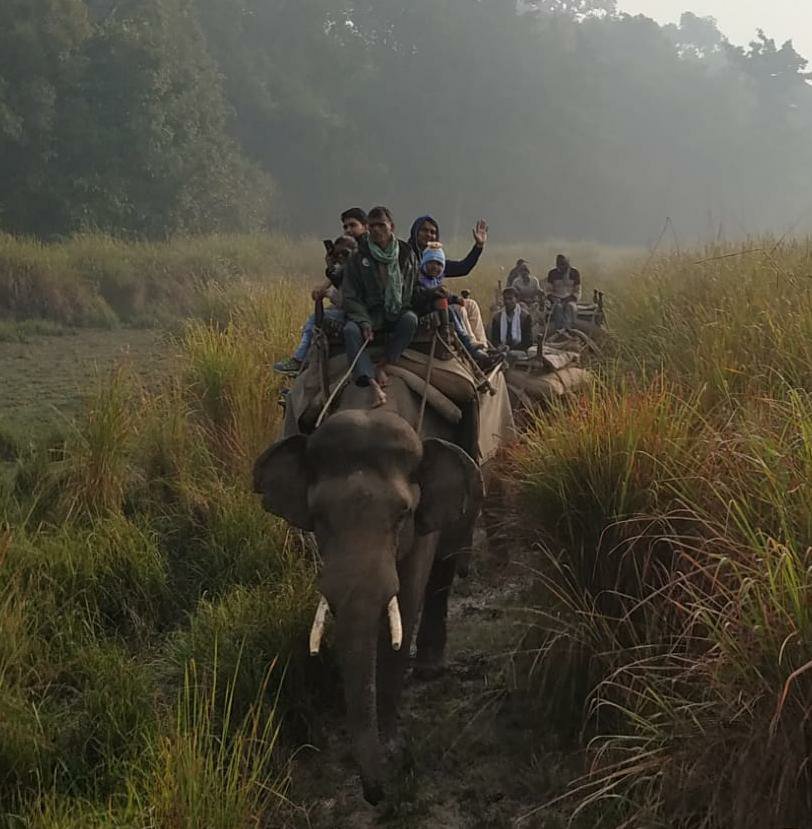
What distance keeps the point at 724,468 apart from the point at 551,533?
907 millimetres

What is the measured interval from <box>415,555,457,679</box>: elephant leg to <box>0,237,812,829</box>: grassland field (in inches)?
15.0

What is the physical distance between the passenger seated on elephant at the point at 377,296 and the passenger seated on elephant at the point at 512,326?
4.01 metres

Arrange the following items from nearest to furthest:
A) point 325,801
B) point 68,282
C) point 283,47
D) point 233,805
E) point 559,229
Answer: point 233,805
point 325,801
point 68,282
point 283,47
point 559,229

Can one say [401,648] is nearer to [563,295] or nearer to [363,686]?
[363,686]

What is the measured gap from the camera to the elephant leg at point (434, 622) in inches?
171

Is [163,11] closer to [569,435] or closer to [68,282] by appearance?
[68,282]

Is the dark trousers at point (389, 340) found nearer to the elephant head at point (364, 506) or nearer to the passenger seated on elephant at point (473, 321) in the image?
the elephant head at point (364, 506)

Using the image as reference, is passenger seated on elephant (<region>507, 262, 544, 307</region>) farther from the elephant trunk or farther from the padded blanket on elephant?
the elephant trunk

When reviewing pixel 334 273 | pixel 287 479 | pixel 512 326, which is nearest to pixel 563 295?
pixel 512 326

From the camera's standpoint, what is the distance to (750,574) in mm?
2725

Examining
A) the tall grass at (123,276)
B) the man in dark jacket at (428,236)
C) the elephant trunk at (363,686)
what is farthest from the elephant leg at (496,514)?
the tall grass at (123,276)

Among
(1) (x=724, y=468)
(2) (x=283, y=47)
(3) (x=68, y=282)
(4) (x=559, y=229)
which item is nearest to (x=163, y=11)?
(2) (x=283, y=47)

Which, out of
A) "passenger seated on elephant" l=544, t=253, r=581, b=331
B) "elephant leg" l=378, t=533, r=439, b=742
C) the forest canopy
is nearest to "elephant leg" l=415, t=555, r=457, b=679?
"elephant leg" l=378, t=533, r=439, b=742

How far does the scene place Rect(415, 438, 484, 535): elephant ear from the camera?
3.60 metres
